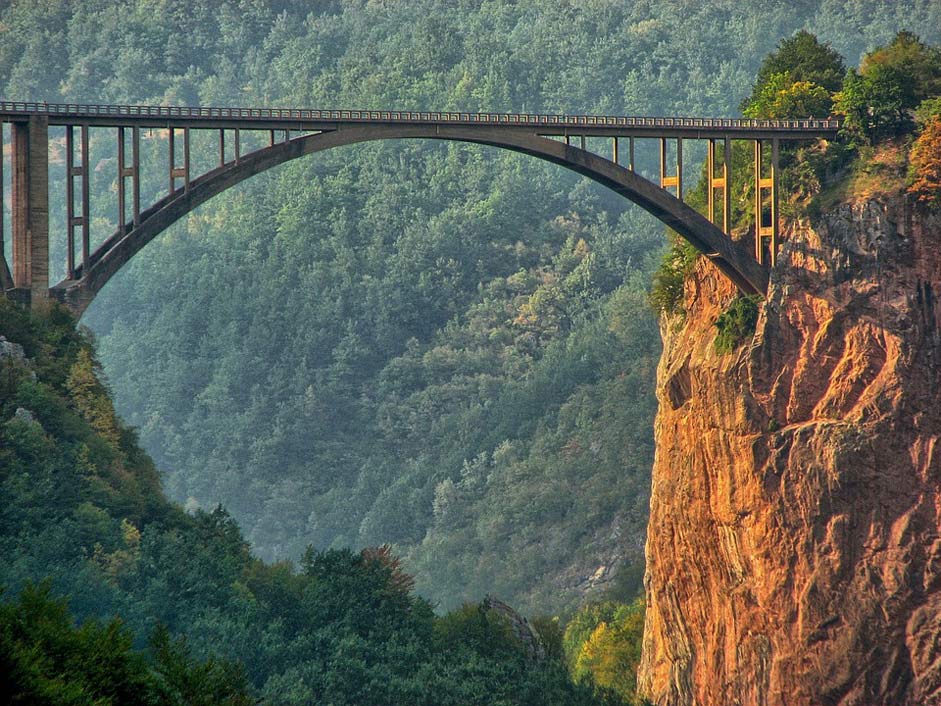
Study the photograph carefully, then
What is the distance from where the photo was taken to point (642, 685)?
93.9 meters

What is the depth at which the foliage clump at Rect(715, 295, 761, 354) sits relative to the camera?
8206cm

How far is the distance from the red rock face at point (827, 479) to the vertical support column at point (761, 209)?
1018 mm

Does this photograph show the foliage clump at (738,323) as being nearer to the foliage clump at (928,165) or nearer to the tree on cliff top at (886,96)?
the foliage clump at (928,165)

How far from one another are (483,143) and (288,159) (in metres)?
7.50

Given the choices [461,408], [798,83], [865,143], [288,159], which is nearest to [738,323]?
[865,143]

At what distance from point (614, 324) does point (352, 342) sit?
89.0 ft

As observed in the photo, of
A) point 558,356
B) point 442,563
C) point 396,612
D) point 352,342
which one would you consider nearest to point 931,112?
point 396,612

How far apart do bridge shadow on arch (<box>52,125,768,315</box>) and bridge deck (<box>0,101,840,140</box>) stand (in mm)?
437

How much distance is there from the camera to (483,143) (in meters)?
82.0

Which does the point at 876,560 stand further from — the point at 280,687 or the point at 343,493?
the point at 343,493

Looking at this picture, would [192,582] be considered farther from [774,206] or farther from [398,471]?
[398,471]

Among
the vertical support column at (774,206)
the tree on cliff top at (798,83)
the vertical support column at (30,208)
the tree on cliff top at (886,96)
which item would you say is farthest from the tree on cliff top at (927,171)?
the vertical support column at (30,208)

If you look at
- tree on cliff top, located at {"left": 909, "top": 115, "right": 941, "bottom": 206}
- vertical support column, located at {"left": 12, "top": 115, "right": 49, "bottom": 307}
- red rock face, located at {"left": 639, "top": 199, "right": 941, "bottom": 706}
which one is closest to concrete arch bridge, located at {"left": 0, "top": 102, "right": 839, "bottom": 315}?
vertical support column, located at {"left": 12, "top": 115, "right": 49, "bottom": 307}

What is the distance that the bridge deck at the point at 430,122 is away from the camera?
7750 centimetres
